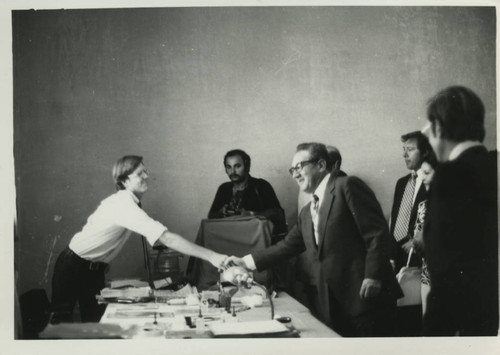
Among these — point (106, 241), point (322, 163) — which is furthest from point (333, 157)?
point (106, 241)

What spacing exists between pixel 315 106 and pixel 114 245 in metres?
1.48

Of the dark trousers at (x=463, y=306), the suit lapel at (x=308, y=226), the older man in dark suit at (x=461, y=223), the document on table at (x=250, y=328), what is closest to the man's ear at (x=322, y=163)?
the suit lapel at (x=308, y=226)

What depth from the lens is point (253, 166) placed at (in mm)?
3814

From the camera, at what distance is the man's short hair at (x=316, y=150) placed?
380 cm

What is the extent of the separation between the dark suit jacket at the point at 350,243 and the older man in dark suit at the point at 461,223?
0.86 feet

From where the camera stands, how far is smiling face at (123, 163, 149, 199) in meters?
3.82

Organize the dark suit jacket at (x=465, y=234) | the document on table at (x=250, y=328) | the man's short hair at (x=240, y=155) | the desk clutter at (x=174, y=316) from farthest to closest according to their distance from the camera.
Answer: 1. the man's short hair at (x=240, y=155)
2. the dark suit jacket at (x=465, y=234)
3. the desk clutter at (x=174, y=316)
4. the document on table at (x=250, y=328)

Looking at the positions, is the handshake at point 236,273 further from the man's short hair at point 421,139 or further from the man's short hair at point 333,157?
the man's short hair at point 421,139

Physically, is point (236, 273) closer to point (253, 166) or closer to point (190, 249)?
point (190, 249)

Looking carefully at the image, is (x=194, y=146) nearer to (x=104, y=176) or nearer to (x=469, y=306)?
(x=104, y=176)

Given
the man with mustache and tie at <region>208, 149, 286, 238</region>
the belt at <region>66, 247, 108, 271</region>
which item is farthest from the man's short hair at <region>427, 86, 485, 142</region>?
the belt at <region>66, 247, 108, 271</region>

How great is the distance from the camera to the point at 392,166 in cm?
380

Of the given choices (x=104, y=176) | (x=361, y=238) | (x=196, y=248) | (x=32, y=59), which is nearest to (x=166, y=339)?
(x=196, y=248)

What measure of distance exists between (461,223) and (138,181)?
6.34ft
